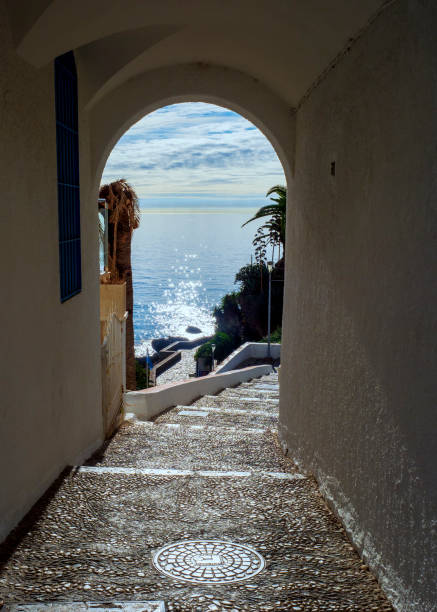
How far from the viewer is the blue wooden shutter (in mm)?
5762

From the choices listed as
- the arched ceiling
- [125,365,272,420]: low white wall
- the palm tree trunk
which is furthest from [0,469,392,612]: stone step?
the palm tree trunk

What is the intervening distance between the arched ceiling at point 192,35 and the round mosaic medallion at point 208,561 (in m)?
3.57

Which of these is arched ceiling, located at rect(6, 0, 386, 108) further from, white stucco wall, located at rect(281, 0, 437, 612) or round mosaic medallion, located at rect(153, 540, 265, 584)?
round mosaic medallion, located at rect(153, 540, 265, 584)

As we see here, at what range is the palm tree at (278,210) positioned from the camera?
2160 cm

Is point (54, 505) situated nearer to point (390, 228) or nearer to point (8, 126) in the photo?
point (8, 126)

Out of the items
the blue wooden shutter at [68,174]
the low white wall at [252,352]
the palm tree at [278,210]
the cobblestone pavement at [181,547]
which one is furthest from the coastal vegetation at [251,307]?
the cobblestone pavement at [181,547]

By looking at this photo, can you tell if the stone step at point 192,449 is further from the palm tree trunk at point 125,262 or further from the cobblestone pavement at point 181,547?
the palm tree trunk at point 125,262

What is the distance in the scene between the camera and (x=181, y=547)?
416 cm

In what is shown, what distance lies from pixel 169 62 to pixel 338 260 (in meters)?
3.53

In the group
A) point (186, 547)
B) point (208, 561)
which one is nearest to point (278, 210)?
→ point (186, 547)

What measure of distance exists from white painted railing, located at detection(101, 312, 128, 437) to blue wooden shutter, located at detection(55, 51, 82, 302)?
2.00 metres

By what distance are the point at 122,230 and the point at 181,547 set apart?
A: 11407mm

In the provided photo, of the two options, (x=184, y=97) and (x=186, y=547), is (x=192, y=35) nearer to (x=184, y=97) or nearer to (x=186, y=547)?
(x=184, y=97)

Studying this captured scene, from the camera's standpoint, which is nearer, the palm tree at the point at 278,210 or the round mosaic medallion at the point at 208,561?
the round mosaic medallion at the point at 208,561
